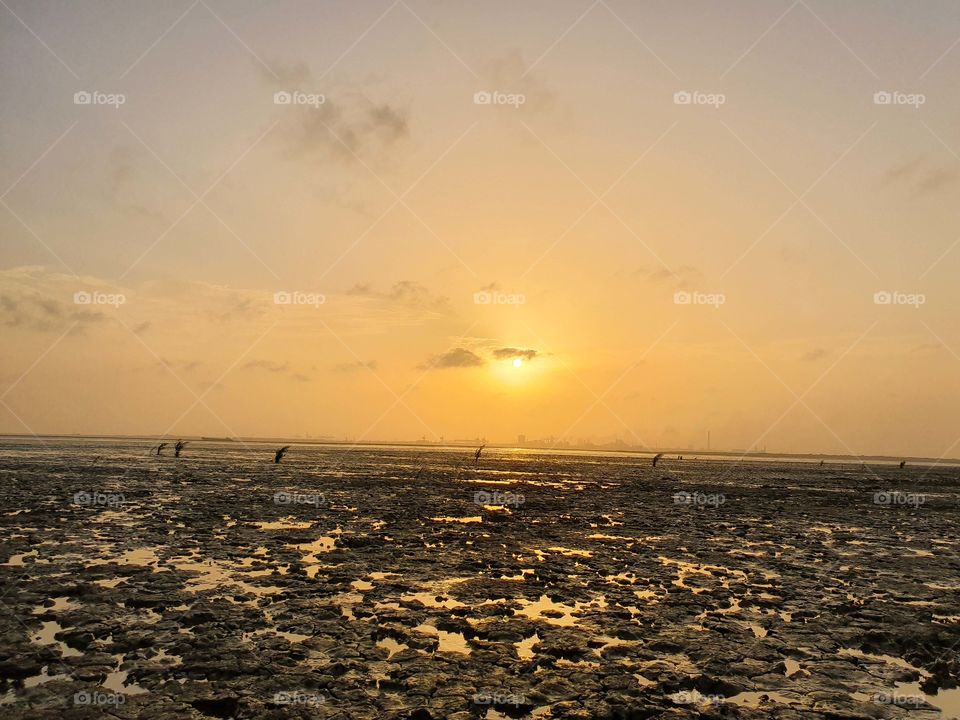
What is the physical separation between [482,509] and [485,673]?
80.1 ft

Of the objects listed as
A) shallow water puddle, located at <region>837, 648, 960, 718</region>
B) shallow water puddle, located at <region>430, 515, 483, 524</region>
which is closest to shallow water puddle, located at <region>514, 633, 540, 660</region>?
shallow water puddle, located at <region>837, 648, 960, 718</region>

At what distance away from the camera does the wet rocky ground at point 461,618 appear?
946cm

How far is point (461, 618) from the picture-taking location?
13562 mm

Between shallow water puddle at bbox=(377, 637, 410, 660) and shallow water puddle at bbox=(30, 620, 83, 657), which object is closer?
shallow water puddle at bbox=(30, 620, 83, 657)

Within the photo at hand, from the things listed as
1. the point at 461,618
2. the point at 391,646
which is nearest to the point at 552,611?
the point at 461,618

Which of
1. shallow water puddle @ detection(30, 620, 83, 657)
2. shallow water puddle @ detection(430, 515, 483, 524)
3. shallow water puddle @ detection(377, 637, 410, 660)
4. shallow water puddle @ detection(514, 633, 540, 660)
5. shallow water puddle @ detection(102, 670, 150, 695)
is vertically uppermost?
shallow water puddle @ detection(514, 633, 540, 660)

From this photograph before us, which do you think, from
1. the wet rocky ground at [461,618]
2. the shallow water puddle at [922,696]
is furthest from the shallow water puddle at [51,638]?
the shallow water puddle at [922,696]

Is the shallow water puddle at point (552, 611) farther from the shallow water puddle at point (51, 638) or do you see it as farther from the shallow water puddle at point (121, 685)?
the shallow water puddle at point (51, 638)

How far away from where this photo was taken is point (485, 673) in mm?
10414

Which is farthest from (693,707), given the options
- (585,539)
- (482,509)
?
(482,509)

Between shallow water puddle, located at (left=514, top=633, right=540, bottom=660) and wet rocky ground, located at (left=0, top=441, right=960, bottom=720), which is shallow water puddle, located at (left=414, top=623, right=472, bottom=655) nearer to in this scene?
wet rocky ground, located at (left=0, top=441, right=960, bottom=720)

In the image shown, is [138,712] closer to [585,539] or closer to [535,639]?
[535,639]

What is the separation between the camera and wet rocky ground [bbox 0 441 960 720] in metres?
9.46

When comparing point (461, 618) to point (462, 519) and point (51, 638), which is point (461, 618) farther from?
point (462, 519)
